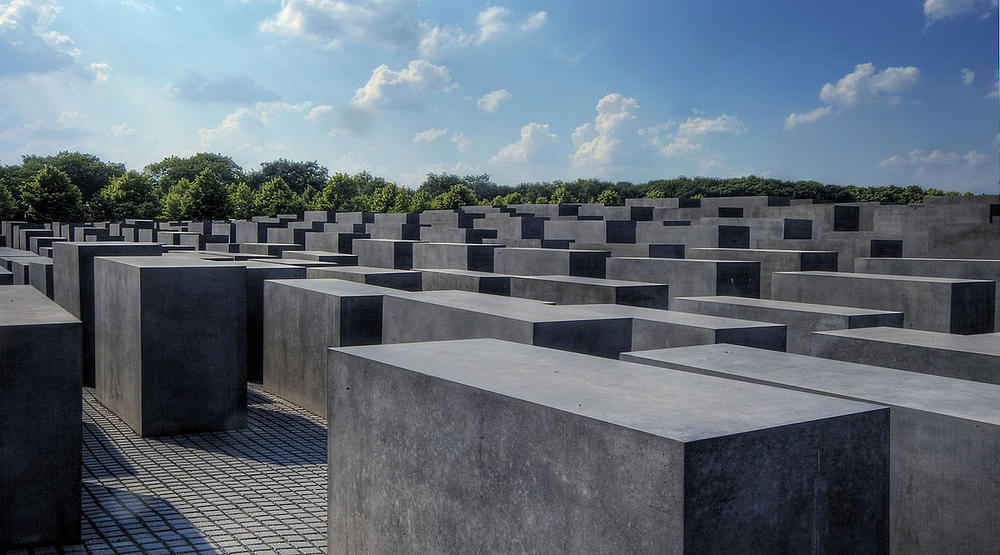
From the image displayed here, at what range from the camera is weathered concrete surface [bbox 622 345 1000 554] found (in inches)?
181

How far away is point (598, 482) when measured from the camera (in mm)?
3375

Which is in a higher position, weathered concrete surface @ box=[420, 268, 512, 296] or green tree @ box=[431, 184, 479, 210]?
green tree @ box=[431, 184, 479, 210]

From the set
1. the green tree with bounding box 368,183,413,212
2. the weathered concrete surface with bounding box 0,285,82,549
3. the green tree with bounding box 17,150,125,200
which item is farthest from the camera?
the green tree with bounding box 17,150,125,200

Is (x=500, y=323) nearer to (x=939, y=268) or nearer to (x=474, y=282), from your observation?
(x=474, y=282)

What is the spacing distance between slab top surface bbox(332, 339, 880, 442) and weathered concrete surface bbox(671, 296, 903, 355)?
17.8ft

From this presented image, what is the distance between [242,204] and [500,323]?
53753mm

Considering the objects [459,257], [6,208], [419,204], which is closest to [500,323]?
[459,257]

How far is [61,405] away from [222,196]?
4837cm

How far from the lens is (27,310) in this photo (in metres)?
6.91

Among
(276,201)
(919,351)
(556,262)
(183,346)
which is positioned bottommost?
(183,346)

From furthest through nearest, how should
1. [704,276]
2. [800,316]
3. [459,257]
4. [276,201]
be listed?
[276,201]
[459,257]
[704,276]
[800,316]

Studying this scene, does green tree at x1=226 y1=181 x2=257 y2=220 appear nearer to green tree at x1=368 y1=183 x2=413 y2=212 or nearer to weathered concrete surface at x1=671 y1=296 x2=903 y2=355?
green tree at x1=368 y1=183 x2=413 y2=212

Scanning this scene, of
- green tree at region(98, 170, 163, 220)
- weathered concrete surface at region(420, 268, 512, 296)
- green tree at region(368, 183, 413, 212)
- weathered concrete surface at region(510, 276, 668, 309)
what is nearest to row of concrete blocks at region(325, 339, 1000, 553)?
weathered concrete surface at region(510, 276, 668, 309)

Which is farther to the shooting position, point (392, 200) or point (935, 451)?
point (392, 200)
